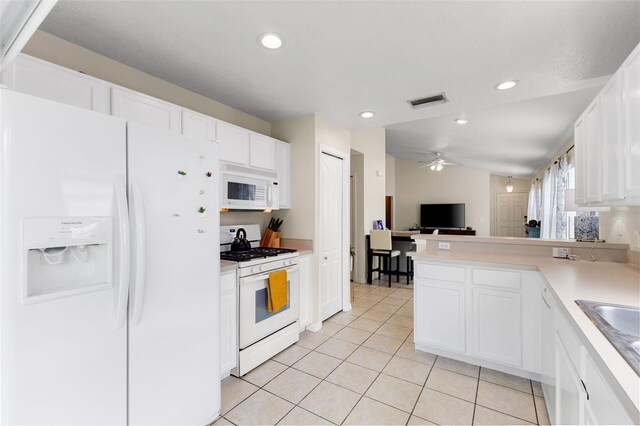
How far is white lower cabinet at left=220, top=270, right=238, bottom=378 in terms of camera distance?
224cm

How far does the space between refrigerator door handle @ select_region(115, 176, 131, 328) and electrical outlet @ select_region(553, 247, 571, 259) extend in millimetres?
3416

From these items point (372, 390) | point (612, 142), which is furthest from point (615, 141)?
point (372, 390)

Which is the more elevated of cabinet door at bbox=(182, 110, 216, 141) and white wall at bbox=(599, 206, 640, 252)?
cabinet door at bbox=(182, 110, 216, 141)

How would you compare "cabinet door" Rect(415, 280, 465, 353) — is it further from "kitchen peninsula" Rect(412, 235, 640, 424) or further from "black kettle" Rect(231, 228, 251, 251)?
"black kettle" Rect(231, 228, 251, 251)

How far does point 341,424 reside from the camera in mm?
1846

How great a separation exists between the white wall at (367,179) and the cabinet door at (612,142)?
3.59 m

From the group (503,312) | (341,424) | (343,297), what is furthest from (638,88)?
(343,297)

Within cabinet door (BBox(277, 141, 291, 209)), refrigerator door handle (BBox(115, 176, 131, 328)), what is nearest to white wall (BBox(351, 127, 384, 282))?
cabinet door (BBox(277, 141, 291, 209))

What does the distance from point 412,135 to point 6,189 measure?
18.8 ft

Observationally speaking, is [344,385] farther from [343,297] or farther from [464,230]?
[464,230]

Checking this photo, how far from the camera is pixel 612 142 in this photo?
161 centimetres

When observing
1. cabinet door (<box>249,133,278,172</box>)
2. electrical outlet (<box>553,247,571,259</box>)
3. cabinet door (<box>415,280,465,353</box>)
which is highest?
cabinet door (<box>249,133,278,172</box>)

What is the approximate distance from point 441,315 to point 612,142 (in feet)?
5.85

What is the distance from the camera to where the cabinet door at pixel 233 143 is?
8.75 feet
